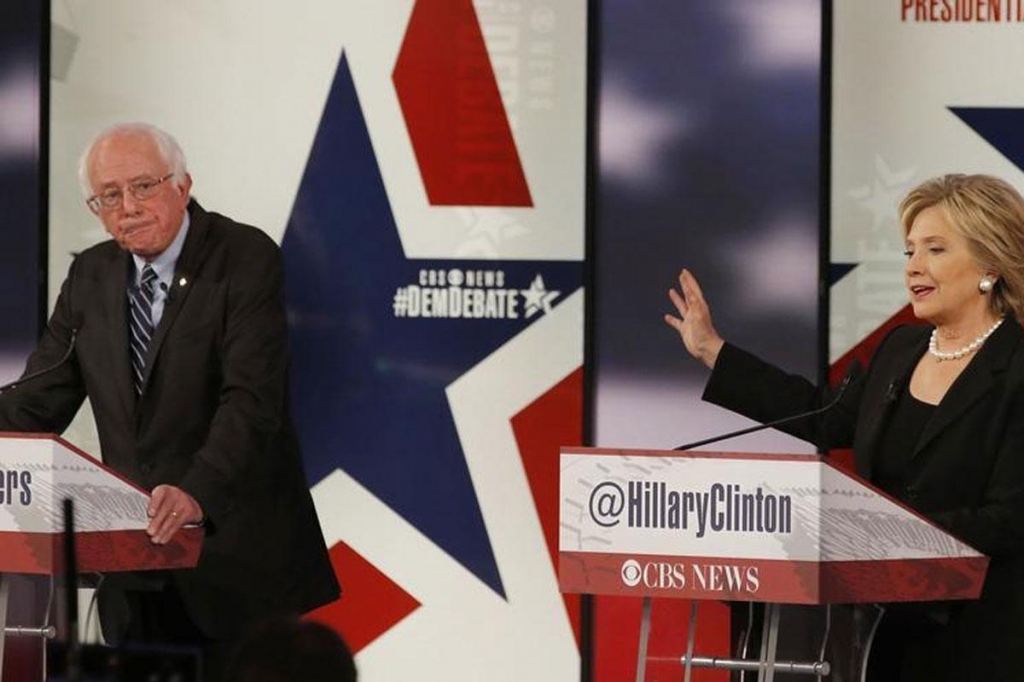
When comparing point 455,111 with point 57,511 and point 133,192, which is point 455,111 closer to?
point 133,192

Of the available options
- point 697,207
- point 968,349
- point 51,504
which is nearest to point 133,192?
point 51,504

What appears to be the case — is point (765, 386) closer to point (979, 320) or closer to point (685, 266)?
point (979, 320)

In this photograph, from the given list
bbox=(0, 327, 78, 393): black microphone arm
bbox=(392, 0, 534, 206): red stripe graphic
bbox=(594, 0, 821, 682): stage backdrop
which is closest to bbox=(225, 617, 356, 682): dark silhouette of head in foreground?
bbox=(0, 327, 78, 393): black microphone arm

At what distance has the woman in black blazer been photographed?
4250 mm

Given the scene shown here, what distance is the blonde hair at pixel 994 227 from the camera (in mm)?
4430

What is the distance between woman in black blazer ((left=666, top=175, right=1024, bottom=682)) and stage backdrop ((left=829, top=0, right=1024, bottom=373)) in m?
1.28

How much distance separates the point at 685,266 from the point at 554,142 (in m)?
0.53

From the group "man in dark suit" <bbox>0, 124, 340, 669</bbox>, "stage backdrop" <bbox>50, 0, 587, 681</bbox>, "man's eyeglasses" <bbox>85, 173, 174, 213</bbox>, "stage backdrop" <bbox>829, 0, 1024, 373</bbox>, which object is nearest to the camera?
"man in dark suit" <bbox>0, 124, 340, 669</bbox>

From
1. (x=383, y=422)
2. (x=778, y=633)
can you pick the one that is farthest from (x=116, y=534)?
(x=383, y=422)

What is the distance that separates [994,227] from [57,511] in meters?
2.05

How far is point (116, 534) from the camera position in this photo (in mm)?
4406

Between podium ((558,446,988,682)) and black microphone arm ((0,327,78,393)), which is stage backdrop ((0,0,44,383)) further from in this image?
podium ((558,446,988,682))

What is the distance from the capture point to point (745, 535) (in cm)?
402

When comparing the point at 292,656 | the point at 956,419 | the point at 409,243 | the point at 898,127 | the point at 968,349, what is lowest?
the point at 292,656
